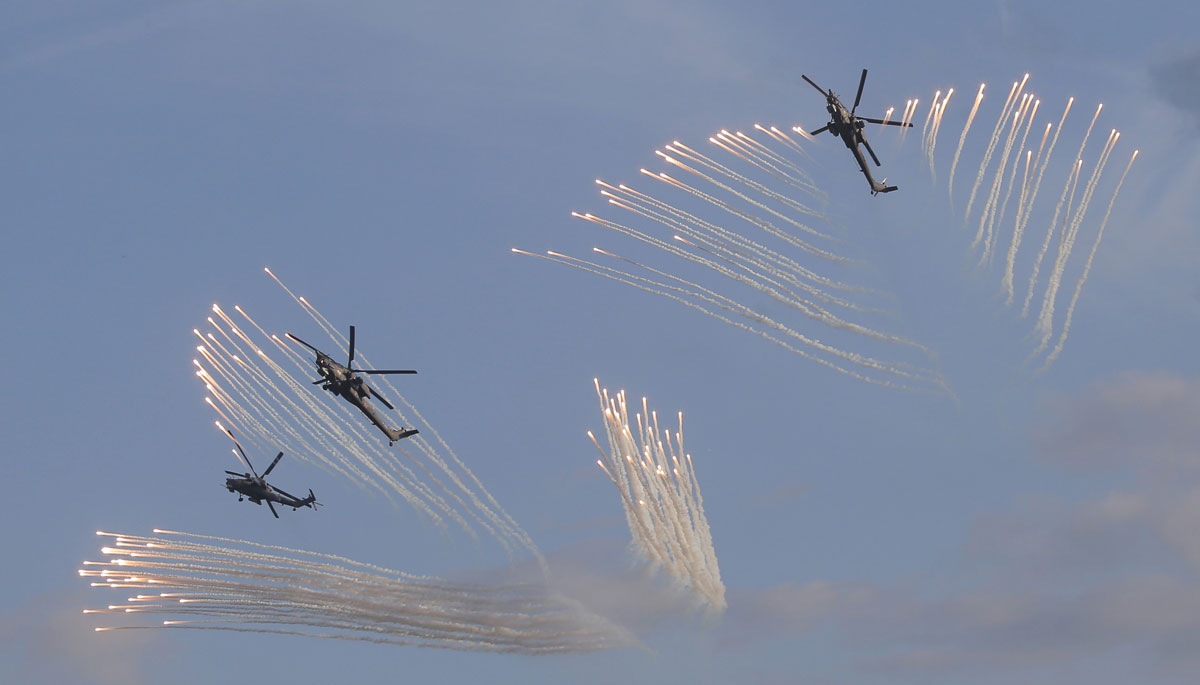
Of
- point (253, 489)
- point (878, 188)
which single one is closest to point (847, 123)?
point (878, 188)

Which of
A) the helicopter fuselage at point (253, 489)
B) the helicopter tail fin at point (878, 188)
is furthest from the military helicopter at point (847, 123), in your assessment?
the helicopter fuselage at point (253, 489)

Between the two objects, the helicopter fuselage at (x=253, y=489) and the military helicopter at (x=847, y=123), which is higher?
the military helicopter at (x=847, y=123)

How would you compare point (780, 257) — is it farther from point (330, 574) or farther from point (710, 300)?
point (330, 574)

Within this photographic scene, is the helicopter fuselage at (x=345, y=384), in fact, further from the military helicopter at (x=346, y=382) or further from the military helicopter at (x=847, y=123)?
the military helicopter at (x=847, y=123)

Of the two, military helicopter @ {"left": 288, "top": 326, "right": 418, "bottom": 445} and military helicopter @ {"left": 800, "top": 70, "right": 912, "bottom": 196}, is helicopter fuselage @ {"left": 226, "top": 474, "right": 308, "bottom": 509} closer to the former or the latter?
military helicopter @ {"left": 288, "top": 326, "right": 418, "bottom": 445}

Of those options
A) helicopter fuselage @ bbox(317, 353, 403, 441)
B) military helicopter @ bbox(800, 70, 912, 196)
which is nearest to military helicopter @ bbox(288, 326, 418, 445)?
helicopter fuselage @ bbox(317, 353, 403, 441)

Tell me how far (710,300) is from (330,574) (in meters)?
30.4

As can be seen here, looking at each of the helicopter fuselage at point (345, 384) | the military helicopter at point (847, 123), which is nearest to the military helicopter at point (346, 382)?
the helicopter fuselage at point (345, 384)

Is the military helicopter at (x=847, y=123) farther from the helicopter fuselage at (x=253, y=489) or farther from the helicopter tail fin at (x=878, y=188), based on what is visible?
the helicopter fuselage at (x=253, y=489)

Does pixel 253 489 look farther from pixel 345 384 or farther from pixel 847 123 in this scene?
pixel 847 123

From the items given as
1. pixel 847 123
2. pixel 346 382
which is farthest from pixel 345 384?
pixel 847 123

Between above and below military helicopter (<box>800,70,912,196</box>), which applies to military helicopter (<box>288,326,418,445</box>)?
below

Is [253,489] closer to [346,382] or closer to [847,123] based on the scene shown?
[346,382]

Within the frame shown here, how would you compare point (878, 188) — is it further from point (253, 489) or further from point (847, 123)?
point (253, 489)
